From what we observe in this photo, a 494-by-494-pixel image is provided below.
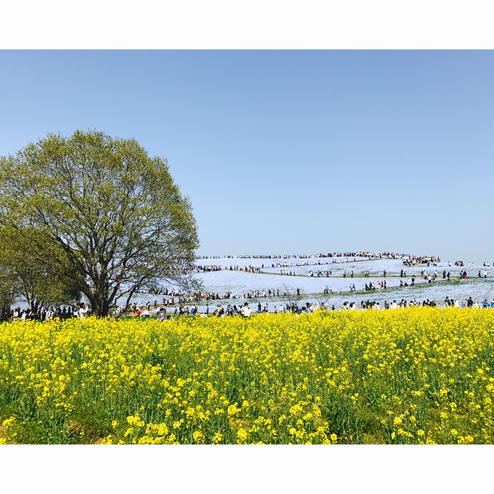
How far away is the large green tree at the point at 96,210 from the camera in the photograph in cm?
1683

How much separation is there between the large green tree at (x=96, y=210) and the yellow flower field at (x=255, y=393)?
337 inches

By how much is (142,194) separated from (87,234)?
3382 millimetres

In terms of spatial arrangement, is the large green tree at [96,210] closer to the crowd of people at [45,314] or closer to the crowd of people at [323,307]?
the crowd of people at [45,314]

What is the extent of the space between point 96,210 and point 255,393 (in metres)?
13.9

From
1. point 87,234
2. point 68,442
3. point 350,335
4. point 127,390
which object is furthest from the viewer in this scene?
point 87,234

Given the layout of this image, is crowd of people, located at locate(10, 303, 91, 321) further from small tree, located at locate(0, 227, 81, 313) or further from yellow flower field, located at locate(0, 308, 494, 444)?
yellow flower field, located at locate(0, 308, 494, 444)

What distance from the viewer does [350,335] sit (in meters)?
9.62

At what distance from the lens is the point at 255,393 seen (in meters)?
5.76

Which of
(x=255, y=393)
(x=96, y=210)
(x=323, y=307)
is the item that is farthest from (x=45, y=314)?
(x=255, y=393)

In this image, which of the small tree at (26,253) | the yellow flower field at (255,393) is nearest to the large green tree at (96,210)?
the small tree at (26,253)

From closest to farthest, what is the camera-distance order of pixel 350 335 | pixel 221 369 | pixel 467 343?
pixel 221 369 → pixel 467 343 → pixel 350 335

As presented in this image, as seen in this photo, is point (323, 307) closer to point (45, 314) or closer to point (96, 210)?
point (96, 210)

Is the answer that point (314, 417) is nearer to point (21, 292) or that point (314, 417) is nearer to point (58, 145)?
point (58, 145)

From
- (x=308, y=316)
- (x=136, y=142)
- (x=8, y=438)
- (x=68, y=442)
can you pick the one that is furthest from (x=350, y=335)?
(x=136, y=142)
